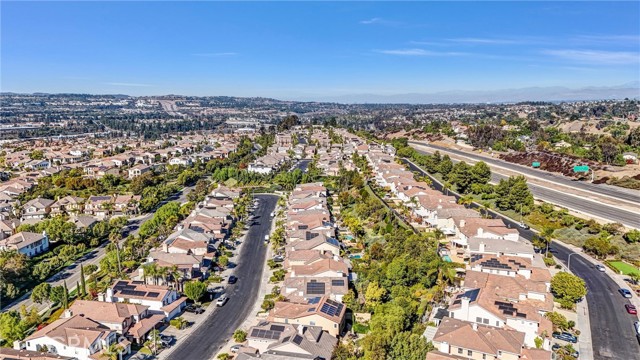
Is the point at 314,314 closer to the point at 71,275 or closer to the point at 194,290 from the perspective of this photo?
the point at 194,290

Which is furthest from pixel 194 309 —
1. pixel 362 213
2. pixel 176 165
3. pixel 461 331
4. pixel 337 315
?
pixel 176 165

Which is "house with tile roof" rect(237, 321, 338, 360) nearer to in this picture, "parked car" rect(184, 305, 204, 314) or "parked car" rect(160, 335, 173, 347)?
"parked car" rect(160, 335, 173, 347)

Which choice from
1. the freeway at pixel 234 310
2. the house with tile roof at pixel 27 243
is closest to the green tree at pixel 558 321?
the freeway at pixel 234 310

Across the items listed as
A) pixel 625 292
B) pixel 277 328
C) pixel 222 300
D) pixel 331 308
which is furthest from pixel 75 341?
Result: pixel 625 292


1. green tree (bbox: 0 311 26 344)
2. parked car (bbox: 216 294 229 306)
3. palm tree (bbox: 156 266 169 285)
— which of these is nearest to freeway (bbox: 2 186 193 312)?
green tree (bbox: 0 311 26 344)

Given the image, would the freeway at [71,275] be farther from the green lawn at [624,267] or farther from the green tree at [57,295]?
the green lawn at [624,267]

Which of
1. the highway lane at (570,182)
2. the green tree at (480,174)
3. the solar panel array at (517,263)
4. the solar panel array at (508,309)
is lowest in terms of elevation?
the highway lane at (570,182)

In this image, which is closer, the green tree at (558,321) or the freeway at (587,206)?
the green tree at (558,321)
